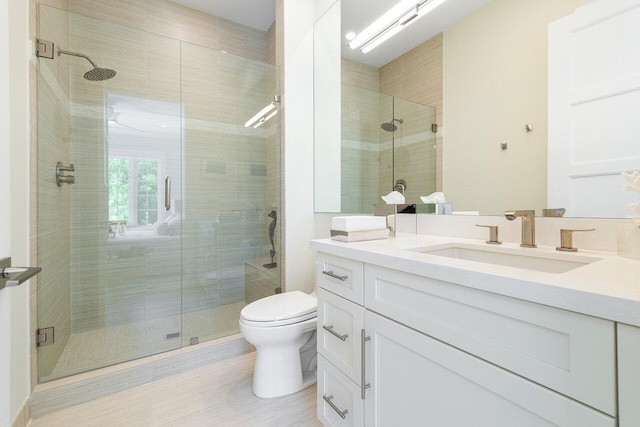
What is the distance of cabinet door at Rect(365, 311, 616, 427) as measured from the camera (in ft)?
1.84

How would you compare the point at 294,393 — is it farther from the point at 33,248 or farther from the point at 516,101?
the point at 516,101

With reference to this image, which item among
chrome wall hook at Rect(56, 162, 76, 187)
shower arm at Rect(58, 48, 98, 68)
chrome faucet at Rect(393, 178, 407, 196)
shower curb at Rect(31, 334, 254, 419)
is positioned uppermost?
shower arm at Rect(58, 48, 98, 68)

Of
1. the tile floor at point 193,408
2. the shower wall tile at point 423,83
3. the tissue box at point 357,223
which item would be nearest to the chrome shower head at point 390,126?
the shower wall tile at point 423,83

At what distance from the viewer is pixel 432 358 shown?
78cm

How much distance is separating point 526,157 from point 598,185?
0.82 ft

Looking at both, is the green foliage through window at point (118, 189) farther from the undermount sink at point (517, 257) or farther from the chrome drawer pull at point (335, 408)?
the undermount sink at point (517, 257)

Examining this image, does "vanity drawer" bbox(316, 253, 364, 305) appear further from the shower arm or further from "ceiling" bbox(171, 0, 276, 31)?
"ceiling" bbox(171, 0, 276, 31)

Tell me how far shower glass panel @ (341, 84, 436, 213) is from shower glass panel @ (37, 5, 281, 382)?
1.93ft

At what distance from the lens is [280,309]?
152 centimetres

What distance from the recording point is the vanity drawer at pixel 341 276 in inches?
40.7

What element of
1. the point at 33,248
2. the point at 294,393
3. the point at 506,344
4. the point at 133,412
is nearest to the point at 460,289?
the point at 506,344

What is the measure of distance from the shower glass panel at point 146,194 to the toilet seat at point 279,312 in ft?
2.02

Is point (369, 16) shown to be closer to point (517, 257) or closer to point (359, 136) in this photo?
point (359, 136)

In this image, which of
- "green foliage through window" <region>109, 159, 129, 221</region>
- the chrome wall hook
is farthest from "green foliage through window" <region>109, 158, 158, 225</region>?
the chrome wall hook
